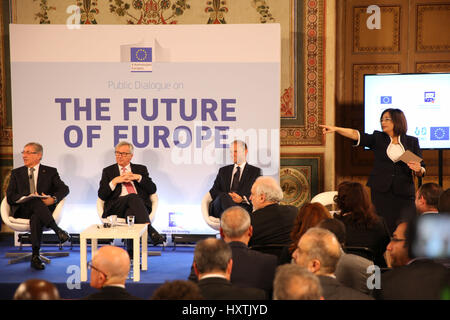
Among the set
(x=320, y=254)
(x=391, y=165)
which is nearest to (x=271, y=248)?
(x=320, y=254)

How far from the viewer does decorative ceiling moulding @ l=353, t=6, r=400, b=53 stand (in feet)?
22.9

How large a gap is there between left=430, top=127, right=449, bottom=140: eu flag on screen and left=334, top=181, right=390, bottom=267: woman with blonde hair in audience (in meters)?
2.85

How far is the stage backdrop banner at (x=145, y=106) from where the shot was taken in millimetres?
6461

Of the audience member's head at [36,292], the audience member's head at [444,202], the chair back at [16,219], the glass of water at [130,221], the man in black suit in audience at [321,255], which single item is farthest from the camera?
the chair back at [16,219]

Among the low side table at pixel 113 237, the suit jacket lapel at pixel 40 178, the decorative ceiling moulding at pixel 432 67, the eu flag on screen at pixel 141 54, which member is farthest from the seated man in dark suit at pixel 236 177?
the decorative ceiling moulding at pixel 432 67

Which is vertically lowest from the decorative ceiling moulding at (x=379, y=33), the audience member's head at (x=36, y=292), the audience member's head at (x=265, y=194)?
the audience member's head at (x=36, y=292)

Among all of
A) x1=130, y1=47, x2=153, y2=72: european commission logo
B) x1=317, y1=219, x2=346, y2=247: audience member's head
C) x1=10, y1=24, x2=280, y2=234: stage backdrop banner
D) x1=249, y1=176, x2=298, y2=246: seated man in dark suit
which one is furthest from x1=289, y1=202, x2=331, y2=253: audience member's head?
x1=130, y1=47, x2=153, y2=72: european commission logo

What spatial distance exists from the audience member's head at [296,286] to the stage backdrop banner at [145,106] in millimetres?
4272

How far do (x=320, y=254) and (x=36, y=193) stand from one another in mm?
3757

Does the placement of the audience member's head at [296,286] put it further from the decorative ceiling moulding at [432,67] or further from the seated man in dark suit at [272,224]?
the decorative ceiling moulding at [432,67]

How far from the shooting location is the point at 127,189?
600 centimetres

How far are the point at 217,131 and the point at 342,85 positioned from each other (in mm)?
1712

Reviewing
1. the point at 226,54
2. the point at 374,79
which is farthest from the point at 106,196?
the point at 374,79

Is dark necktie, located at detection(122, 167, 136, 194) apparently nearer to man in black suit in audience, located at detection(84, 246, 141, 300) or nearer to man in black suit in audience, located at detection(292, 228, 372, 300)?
man in black suit in audience, located at detection(84, 246, 141, 300)
